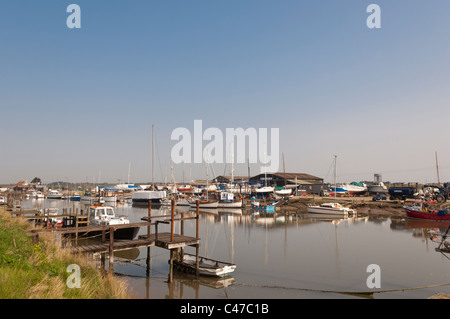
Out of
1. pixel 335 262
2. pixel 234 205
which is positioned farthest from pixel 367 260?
pixel 234 205

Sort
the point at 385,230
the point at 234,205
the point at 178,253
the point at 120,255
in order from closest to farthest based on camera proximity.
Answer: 1. the point at 178,253
2. the point at 120,255
3. the point at 385,230
4. the point at 234,205

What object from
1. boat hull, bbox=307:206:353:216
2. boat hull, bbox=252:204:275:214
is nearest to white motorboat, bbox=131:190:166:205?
boat hull, bbox=252:204:275:214

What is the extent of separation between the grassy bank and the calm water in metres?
4.02

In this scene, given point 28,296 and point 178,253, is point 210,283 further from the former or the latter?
point 28,296

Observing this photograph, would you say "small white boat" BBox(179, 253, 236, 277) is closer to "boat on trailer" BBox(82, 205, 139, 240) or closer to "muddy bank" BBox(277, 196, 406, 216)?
"boat on trailer" BBox(82, 205, 139, 240)

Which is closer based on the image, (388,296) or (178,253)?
(388,296)

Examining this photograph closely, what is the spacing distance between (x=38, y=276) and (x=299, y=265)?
16.0 m

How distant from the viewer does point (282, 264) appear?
2025 centimetres

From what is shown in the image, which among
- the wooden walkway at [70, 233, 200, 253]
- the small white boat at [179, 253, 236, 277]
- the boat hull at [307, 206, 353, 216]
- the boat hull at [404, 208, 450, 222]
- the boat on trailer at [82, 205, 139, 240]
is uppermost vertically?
the wooden walkway at [70, 233, 200, 253]

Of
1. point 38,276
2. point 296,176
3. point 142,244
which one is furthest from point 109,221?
point 296,176

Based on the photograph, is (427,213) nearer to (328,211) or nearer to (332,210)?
(332,210)

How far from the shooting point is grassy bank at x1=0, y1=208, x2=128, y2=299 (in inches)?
300

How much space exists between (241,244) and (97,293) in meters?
19.0

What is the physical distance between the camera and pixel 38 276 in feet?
29.1
